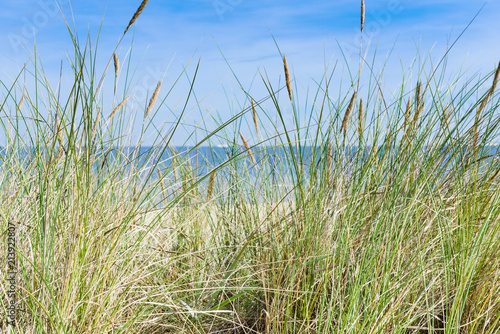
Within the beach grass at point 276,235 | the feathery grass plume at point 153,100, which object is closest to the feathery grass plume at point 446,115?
the beach grass at point 276,235

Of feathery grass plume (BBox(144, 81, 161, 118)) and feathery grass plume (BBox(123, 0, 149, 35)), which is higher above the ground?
feathery grass plume (BBox(123, 0, 149, 35))

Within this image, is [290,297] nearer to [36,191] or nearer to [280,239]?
[280,239]

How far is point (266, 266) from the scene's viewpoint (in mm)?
1662

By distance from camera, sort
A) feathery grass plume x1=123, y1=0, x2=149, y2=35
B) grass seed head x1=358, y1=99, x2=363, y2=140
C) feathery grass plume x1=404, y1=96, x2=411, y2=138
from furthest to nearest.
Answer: grass seed head x1=358, y1=99, x2=363, y2=140
feathery grass plume x1=404, y1=96, x2=411, y2=138
feathery grass plume x1=123, y1=0, x2=149, y2=35

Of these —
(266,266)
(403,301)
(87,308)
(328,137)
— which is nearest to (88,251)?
(87,308)

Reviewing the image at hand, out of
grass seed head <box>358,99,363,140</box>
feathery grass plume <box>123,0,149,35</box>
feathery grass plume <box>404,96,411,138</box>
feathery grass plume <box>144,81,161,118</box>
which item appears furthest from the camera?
grass seed head <box>358,99,363,140</box>

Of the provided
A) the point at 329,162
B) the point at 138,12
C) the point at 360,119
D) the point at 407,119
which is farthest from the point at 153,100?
the point at 407,119

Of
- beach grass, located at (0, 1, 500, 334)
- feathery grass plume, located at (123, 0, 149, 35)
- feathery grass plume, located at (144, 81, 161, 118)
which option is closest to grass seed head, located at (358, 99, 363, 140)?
beach grass, located at (0, 1, 500, 334)

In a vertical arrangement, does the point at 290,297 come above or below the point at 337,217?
below

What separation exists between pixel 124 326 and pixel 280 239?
24.8 inches

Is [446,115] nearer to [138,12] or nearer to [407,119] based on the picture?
[407,119]

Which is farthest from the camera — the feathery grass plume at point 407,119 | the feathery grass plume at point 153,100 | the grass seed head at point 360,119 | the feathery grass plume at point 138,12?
the grass seed head at point 360,119

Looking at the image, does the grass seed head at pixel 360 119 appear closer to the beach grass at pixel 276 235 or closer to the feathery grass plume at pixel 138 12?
the beach grass at pixel 276 235

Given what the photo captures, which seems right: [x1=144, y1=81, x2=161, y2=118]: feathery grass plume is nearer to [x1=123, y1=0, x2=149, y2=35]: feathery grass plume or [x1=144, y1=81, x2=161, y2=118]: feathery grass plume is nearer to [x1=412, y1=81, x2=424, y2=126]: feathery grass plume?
[x1=123, y1=0, x2=149, y2=35]: feathery grass plume
